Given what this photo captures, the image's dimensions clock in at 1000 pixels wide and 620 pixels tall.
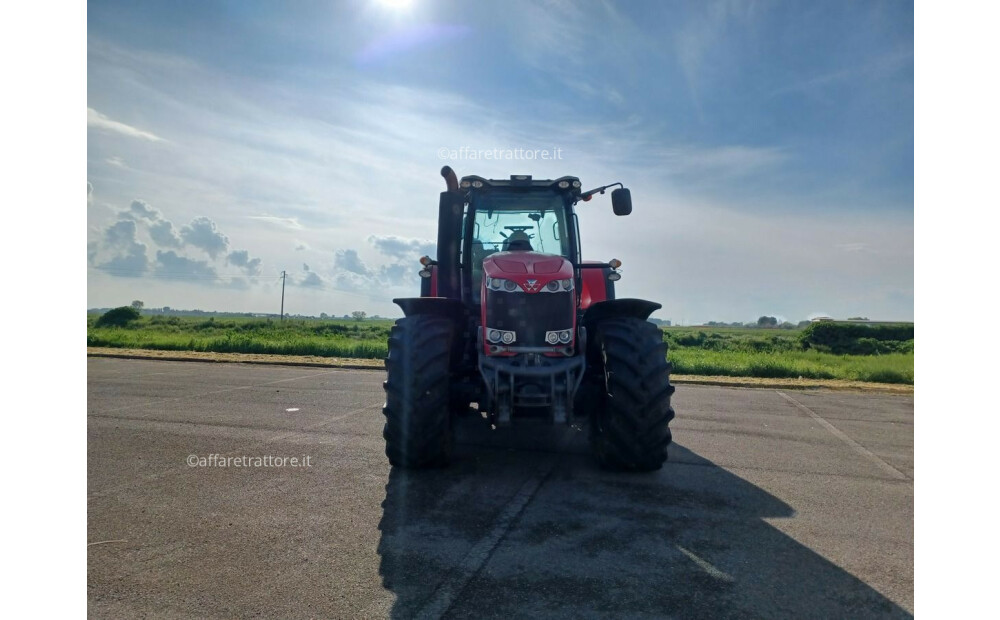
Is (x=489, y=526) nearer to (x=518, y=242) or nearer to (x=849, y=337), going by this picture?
(x=518, y=242)

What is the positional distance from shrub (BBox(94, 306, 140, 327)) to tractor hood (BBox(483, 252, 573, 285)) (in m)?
39.4

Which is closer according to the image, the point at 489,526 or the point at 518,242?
the point at 489,526

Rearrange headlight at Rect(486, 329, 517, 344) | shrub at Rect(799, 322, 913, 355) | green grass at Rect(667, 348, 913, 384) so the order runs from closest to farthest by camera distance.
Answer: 1. headlight at Rect(486, 329, 517, 344)
2. green grass at Rect(667, 348, 913, 384)
3. shrub at Rect(799, 322, 913, 355)

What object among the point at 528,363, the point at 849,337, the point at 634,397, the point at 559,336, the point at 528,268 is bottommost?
the point at 849,337

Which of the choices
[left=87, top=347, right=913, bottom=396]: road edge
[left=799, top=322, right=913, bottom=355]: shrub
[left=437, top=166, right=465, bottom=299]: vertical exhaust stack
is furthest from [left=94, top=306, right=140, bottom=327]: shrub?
[left=799, top=322, right=913, bottom=355]: shrub

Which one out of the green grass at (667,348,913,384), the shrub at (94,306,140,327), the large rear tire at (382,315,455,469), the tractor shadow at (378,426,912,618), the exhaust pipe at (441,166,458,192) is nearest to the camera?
the tractor shadow at (378,426,912,618)

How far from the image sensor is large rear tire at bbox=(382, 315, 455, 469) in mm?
4902

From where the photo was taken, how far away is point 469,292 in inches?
246

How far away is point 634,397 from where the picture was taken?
4906 millimetres

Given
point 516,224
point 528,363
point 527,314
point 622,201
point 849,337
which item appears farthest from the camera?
point 849,337

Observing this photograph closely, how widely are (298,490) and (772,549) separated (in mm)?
3504

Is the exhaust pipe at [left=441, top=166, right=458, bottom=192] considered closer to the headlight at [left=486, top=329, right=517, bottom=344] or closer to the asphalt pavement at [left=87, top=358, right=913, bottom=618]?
the headlight at [left=486, top=329, right=517, bottom=344]

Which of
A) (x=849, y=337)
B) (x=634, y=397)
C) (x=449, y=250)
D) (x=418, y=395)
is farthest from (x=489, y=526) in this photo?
(x=849, y=337)

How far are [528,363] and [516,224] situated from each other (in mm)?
1987
